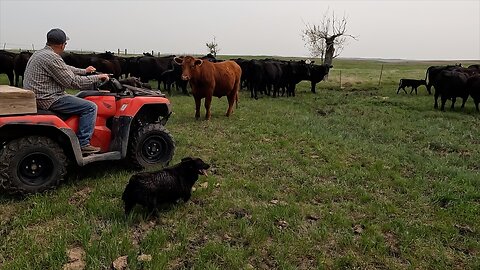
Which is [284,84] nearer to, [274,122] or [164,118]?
[274,122]

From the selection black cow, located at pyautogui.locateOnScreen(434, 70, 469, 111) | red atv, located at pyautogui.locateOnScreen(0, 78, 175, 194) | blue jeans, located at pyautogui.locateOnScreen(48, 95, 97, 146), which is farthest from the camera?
black cow, located at pyautogui.locateOnScreen(434, 70, 469, 111)

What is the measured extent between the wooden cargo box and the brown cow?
5.39m

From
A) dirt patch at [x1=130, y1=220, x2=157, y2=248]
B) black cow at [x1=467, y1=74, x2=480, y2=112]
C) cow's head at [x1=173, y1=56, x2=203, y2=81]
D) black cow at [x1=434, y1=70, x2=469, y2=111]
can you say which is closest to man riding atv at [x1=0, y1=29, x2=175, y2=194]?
dirt patch at [x1=130, y1=220, x2=157, y2=248]

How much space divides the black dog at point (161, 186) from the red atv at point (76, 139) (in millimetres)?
1017

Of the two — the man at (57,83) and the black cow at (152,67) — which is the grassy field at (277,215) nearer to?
the man at (57,83)

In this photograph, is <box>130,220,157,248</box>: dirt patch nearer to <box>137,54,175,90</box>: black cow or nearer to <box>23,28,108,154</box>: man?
<box>23,28,108,154</box>: man

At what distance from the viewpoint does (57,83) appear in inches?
184

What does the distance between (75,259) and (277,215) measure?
214 cm

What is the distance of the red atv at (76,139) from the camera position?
427cm

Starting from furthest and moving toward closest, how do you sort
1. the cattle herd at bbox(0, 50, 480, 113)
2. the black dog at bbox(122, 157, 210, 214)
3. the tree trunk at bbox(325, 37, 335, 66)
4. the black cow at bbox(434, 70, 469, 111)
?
the tree trunk at bbox(325, 37, 335, 66) < the cattle herd at bbox(0, 50, 480, 113) < the black cow at bbox(434, 70, 469, 111) < the black dog at bbox(122, 157, 210, 214)

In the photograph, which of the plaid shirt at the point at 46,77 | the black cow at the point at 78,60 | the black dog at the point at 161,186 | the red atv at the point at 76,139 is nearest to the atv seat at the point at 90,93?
the red atv at the point at 76,139

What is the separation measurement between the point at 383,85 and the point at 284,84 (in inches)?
376

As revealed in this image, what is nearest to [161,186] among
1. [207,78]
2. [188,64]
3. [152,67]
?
[188,64]

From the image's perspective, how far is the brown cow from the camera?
9.85 m
